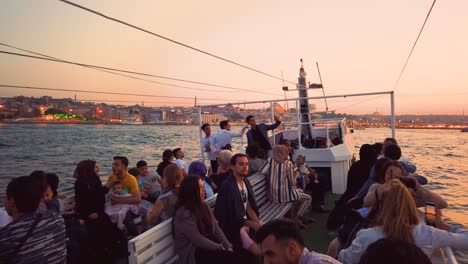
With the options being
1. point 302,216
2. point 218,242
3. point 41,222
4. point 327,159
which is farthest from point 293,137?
point 41,222

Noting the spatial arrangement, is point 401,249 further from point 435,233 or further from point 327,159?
point 327,159

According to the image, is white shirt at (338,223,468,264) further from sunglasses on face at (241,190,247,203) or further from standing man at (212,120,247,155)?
standing man at (212,120,247,155)

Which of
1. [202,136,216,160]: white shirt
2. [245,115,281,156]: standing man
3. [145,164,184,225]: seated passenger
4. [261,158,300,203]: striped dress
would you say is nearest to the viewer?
[145,164,184,225]: seated passenger

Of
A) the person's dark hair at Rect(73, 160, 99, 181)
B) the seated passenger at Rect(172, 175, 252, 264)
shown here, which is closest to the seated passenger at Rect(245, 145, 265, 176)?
the person's dark hair at Rect(73, 160, 99, 181)

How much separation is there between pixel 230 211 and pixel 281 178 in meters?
2.14

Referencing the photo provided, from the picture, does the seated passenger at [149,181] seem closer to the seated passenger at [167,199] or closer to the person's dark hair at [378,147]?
the seated passenger at [167,199]

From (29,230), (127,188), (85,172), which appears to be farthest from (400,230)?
(127,188)

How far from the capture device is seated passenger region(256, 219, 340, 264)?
192 centimetres

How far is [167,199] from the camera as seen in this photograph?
3.76 meters

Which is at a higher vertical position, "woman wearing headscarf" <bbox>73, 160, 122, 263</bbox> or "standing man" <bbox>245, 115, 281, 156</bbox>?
"standing man" <bbox>245, 115, 281, 156</bbox>

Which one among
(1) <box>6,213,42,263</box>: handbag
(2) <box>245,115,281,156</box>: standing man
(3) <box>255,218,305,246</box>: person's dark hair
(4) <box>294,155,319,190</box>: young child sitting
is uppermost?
(2) <box>245,115,281,156</box>: standing man

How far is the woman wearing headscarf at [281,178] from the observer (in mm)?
5809

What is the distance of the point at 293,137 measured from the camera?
1396 cm

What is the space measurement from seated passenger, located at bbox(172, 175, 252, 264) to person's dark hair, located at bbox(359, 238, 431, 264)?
221 centimetres
